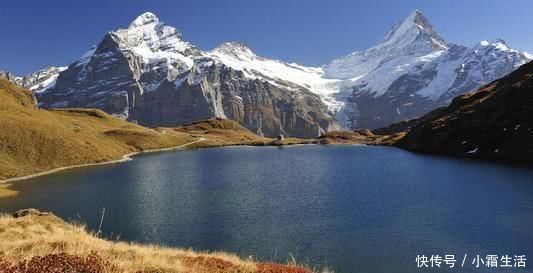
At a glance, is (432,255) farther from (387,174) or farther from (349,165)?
(349,165)

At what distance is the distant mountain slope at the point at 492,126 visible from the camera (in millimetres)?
140837

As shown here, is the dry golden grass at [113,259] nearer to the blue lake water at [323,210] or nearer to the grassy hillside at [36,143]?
the blue lake water at [323,210]

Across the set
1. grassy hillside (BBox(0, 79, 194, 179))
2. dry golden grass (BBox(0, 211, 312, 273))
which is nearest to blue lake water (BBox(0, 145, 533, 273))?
grassy hillside (BBox(0, 79, 194, 179))

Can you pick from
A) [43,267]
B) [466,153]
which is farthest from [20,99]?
[43,267]

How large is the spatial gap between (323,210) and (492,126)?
109 meters

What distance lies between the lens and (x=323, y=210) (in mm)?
68750

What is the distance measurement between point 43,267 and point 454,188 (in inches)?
3147

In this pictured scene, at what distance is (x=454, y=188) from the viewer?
8706 cm

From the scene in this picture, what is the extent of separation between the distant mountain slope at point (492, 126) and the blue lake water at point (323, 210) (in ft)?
76.4

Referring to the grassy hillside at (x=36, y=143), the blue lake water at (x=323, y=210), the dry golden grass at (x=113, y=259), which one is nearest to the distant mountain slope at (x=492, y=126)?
the blue lake water at (x=323, y=210)

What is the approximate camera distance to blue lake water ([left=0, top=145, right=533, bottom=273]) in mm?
49250

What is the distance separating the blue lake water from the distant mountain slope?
23301 millimetres

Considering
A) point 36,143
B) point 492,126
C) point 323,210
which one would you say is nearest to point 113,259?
point 323,210

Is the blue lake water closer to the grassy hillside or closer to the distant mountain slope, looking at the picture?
the grassy hillside
